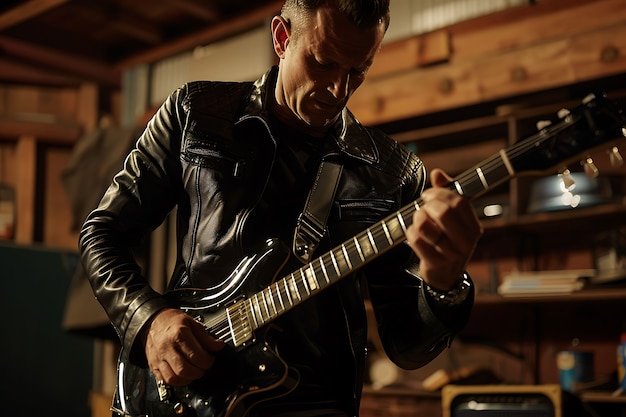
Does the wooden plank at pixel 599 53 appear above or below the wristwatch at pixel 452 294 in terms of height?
above

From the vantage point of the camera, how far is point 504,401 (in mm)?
2607

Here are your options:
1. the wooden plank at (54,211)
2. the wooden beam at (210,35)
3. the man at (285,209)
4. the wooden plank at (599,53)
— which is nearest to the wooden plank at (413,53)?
the wooden plank at (599,53)

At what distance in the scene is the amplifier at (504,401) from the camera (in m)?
2.53

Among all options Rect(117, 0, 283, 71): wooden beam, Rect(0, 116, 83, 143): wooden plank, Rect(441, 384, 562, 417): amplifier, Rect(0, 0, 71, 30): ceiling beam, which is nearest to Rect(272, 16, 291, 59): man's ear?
Rect(441, 384, 562, 417): amplifier

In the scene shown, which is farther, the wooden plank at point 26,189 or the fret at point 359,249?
the wooden plank at point 26,189

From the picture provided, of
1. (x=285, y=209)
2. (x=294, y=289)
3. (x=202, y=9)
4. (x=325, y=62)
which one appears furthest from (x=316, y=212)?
(x=202, y=9)

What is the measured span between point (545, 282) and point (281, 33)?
6.40ft

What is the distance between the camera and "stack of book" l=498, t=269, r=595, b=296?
9.91 feet

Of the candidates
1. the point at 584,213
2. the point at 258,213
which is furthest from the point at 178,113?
the point at 584,213

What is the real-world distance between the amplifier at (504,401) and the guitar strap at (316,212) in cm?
143

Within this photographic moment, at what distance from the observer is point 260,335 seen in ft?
4.48

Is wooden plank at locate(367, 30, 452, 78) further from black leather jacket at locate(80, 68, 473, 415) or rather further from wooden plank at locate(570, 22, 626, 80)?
black leather jacket at locate(80, 68, 473, 415)

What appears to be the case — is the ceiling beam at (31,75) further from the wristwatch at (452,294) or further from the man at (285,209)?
the wristwatch at (452,294)

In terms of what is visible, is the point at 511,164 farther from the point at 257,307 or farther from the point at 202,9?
the point at 202,9
